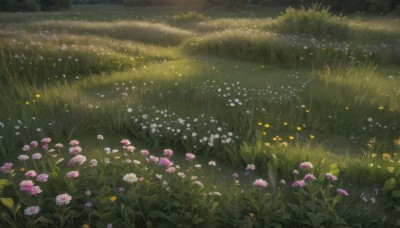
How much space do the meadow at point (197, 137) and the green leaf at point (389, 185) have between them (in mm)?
11

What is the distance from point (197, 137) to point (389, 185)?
2586 mm

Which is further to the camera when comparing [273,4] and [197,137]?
[273,4]

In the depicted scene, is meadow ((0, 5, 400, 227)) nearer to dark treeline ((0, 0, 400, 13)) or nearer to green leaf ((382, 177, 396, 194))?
green leaf ((382, 177, 396, 194))

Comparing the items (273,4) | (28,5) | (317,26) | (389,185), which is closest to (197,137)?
(389,185)

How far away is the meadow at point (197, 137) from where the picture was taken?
3.68 m

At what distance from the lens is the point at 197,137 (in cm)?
539

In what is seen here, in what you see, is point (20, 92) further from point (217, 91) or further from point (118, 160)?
point (217, 91)

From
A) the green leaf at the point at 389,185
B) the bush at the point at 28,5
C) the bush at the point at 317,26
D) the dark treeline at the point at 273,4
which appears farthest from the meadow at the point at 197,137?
the bush at the point at 28,5

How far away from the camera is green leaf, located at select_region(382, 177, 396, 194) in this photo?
13.4 ft

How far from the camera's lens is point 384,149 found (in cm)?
543

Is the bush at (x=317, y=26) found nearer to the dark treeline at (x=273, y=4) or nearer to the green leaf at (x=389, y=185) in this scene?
the green leaf at (x=389, y=185)

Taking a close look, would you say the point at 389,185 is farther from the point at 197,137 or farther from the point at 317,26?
the point at 317,26

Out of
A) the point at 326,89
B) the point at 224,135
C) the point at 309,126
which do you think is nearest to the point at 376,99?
the point at 326,89

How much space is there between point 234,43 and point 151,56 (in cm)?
283
